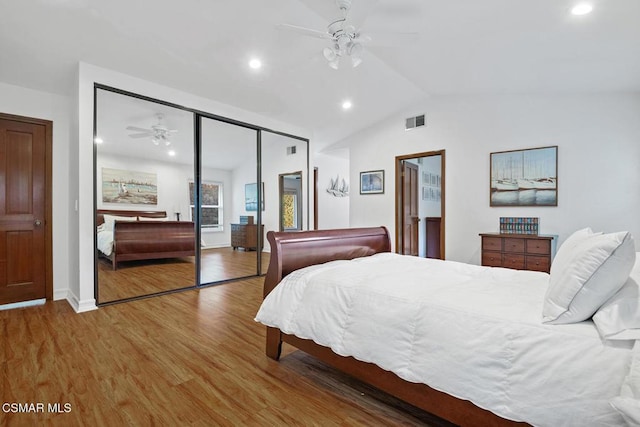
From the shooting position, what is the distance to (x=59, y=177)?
11.7ft

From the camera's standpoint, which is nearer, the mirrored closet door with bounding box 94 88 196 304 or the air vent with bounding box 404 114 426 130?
the mirrored closet door with bounding box 94 88 196 304

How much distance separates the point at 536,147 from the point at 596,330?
378 centimetres

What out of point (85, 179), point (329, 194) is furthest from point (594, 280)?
point (329, 194)

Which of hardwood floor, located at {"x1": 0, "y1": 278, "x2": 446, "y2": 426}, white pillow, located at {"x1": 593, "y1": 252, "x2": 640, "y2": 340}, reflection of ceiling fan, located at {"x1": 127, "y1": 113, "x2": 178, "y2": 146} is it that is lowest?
hardwood floor, located at {"x1": 0, "y1": 278, "x2": 446, "y2": 426}

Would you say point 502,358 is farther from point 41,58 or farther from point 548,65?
point 41,58

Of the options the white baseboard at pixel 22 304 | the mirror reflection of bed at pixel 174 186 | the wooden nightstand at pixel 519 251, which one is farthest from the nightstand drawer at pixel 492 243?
the white baseboard at pixel 22 304

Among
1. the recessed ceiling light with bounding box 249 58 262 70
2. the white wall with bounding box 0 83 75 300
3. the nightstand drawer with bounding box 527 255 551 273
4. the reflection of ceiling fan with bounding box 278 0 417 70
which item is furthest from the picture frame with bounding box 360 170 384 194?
the white wall with bounding box 0 83 75 300

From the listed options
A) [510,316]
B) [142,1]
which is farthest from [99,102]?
[510,316]

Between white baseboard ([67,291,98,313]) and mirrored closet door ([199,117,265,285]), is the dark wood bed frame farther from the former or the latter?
mirrored closet door ([199,117,265,285])

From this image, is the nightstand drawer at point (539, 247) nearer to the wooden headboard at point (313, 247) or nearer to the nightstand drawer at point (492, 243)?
the nightstand drawer at point (492, 243)

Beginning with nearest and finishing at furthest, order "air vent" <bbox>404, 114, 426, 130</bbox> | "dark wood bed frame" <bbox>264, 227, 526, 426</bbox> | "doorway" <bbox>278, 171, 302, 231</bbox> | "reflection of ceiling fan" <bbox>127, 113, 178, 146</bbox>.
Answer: "dark wood bed frame" <bbox>264, 227, 526, 426</bbox> < "reflection of ceiling fan" <bbox>127, 113, 178, 146</bbox> < "air vent" <bbox>404, 114, 426, 130</bbox> < "doorway" <bbox>278, 171, 302, 231</bbox>

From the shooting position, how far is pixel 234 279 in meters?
4.41

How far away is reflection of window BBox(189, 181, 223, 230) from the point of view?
3982 millimetres

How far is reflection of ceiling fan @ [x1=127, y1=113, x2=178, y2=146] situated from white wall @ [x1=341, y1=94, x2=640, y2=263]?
351 centimetres
